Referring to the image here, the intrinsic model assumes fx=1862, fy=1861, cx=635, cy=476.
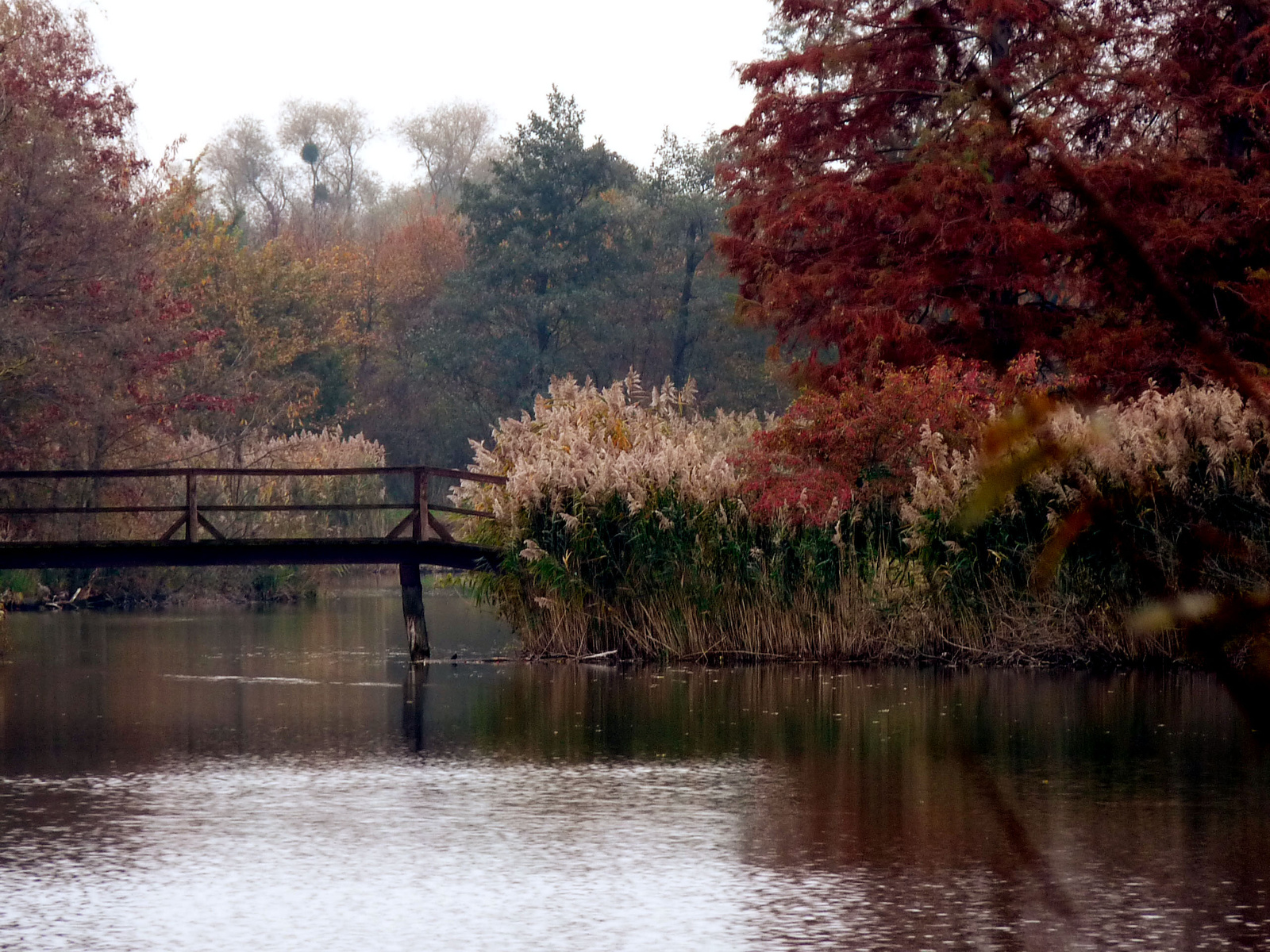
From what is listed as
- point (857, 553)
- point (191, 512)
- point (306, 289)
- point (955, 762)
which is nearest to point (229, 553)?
point (191, 512)

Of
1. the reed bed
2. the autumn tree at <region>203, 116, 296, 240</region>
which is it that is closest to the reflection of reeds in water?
the reed bed

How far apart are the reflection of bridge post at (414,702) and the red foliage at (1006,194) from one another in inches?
285

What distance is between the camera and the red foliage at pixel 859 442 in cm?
2077

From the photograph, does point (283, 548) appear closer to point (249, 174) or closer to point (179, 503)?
point (179, 503)

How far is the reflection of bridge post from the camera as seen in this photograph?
1470 cm

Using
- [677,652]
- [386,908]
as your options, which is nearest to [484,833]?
[386,908]

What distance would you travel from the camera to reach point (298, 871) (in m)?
8.61

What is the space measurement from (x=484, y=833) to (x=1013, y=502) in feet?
37.5

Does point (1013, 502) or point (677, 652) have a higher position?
point (1013, 502)

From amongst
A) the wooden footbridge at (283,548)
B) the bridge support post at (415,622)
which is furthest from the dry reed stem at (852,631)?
the wooden footbridge at (283,548)

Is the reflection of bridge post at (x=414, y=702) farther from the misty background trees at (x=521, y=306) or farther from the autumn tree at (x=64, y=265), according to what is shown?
the misty background trees at (x=521, y=306)

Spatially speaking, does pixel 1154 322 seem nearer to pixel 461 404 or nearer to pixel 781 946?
pixel 781 946

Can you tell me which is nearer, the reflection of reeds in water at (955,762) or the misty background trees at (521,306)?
the reflection of reeds in water at (955,762)

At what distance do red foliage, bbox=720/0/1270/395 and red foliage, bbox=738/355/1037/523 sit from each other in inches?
80.7
